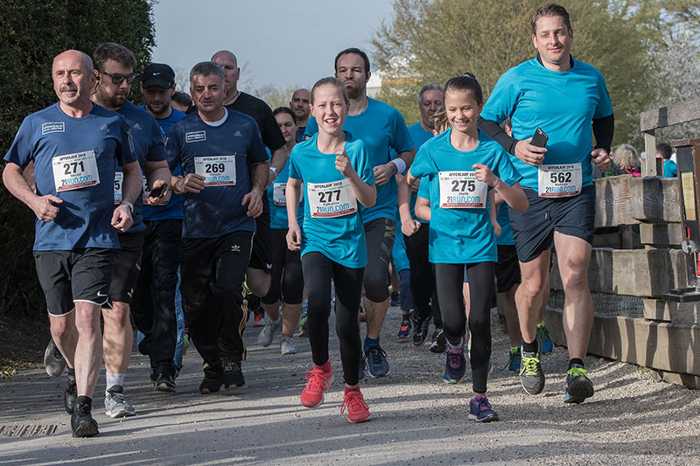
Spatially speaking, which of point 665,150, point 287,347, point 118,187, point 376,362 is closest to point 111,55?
point 118,187

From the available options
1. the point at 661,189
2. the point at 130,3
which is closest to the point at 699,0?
the point at 130,3

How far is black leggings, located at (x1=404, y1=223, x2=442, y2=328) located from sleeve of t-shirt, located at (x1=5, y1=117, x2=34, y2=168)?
5042mm

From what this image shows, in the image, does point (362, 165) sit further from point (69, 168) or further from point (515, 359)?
point (515, 359)

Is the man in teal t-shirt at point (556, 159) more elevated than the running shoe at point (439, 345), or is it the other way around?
the man in teal t-shirt at point (556, 159)

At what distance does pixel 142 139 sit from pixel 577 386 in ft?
10.0

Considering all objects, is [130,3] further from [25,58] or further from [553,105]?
[553,105]

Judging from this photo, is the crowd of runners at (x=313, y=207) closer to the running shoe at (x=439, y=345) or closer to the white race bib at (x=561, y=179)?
the white race bib at (x=561, y=179)

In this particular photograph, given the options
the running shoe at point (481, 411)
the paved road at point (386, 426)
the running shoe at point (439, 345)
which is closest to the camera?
the paved road at point (386, 426)

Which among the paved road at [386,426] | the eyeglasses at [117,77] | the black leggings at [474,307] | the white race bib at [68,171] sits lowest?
the paved road at [386,426]

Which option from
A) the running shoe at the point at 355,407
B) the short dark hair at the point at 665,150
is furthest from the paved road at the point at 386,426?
the short dark hair at the point at 665,150

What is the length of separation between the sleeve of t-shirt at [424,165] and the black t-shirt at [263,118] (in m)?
2.25

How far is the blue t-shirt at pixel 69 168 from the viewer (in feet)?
26.7

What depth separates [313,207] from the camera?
328 inches

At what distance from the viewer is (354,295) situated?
8.23 metres
